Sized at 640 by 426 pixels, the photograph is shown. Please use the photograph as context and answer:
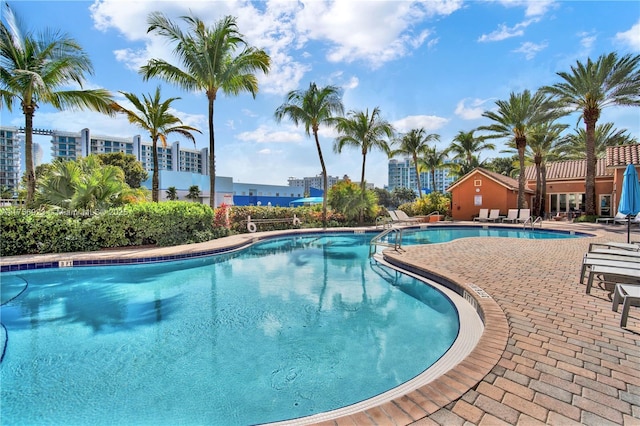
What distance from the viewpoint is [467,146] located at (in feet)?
102

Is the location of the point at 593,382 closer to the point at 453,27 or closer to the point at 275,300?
the point at 275,300

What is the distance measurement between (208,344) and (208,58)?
11.9 m

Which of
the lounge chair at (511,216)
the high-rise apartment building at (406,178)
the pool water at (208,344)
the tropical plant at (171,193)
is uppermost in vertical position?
the high-rise apartment building at (406,178)

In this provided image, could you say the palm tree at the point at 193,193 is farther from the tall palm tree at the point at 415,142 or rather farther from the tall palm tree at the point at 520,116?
the tall palm tree at the point at 520,116

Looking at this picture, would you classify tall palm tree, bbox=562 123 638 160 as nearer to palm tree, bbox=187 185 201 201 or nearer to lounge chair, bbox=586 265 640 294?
lounge chair, bbox=586 265 640 294

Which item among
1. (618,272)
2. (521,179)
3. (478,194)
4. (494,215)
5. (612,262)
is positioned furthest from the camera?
(478,194)

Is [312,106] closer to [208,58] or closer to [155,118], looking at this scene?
[208,58]

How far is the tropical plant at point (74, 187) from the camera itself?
9.91 metres

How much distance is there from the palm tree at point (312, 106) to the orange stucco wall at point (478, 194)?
12402 mm

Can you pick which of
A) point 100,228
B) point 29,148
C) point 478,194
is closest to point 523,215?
point 478,194

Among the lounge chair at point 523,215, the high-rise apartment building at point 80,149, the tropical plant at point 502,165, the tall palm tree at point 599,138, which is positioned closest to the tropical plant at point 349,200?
the lounge chair at point 523,215

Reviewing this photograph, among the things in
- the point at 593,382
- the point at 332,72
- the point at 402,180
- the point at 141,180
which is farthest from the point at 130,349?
the point at 402,180

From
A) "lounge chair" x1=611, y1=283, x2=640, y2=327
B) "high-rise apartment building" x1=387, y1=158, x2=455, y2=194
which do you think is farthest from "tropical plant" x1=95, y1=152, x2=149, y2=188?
"high-rise apartment building" x1=387, y1=158, x2=455, y2=194

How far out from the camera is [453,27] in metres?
9.88
